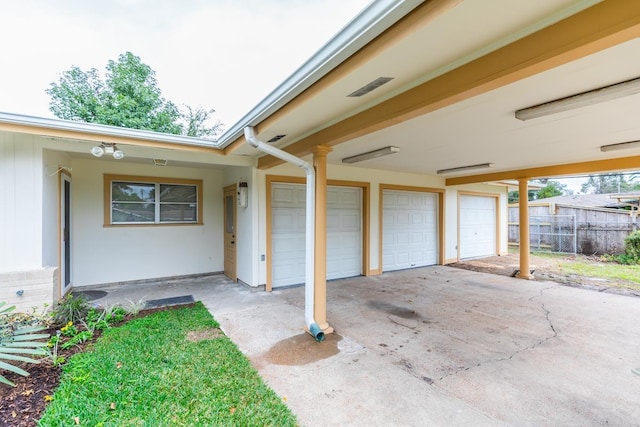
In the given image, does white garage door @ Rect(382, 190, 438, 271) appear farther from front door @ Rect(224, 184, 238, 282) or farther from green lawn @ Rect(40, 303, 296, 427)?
green lawn @ Rect(40, 303, 296, 427)

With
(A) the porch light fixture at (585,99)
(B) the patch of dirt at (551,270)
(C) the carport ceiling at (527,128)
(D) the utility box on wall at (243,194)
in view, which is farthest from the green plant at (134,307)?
(B) the patch of dirt at (551,270)

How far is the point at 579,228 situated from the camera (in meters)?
11.3

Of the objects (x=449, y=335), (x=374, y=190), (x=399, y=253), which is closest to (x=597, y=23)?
(x=449, y=335)

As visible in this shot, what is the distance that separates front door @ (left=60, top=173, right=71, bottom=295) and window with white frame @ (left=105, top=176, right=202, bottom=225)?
2.15ft

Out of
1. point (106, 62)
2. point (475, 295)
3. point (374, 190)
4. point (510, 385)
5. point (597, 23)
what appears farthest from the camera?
point (106, 62)

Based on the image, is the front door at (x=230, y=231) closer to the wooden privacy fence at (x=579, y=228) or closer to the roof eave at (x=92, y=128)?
the roof eave at (x=92, y=128)

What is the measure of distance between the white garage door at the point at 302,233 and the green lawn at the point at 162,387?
270 cm

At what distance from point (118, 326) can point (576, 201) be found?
20111mm

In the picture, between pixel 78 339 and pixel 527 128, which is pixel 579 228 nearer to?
pixel 527 128

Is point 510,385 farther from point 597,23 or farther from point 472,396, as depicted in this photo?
point 597,23

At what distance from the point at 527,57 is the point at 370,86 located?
3.62ft

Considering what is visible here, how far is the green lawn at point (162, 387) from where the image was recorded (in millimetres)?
2092

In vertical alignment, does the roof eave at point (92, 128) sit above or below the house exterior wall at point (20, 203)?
above

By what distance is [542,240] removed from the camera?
41.2 feet
